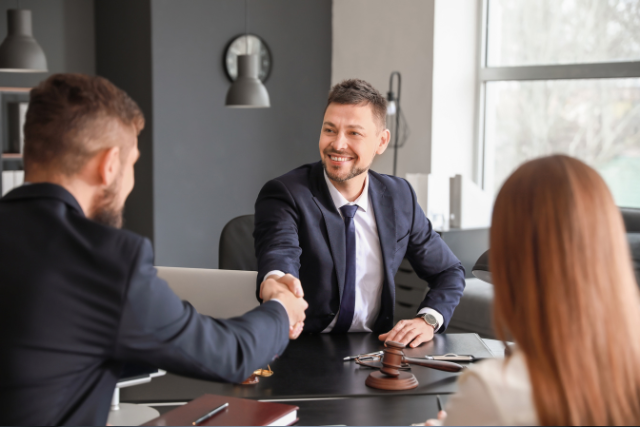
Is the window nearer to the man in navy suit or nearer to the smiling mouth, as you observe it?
the man in navy suit

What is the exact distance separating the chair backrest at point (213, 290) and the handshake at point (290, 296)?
3.7 inches

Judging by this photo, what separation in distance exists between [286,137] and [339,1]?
122 cm

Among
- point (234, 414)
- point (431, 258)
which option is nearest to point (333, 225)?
point (431, 258)

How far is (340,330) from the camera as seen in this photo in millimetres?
2312

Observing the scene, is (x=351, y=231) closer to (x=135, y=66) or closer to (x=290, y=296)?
(x=290, y=296)

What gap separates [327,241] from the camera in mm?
2311

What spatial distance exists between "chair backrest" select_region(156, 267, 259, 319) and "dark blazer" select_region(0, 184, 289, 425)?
76cm

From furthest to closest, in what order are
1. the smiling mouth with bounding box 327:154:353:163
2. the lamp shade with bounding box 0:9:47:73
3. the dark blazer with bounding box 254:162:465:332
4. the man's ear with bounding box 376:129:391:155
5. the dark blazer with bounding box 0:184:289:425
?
1. the lamp shade with bounding box 0:9:47:73
2. the man's ear with bounding box 376:129:391:155
3. the smiling mouth with bounding box 327:154:353:163
4. the dark blazer with bounding box 254:162:465:332
5. the dark blazer with bounding box 0:184:289:425

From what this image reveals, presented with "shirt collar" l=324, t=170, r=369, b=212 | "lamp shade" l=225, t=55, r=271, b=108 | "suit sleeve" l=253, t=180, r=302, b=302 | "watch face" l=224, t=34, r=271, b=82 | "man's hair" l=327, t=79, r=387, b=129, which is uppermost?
"watch face" l=224, t=34, r=271, b=82

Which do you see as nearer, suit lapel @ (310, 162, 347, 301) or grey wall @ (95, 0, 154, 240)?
suit lapel @ (310, 162, 347, 301)


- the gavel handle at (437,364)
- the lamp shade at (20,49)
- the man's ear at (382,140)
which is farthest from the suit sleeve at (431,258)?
the lamp shade at (20,49)

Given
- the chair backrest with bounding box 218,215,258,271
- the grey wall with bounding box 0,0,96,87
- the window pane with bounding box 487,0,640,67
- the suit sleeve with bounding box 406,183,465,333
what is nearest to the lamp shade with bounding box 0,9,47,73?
the grey wall with bounding box 0,0,96,87

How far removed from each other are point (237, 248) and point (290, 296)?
3.45 feet

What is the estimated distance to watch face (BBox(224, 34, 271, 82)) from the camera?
493 cm
